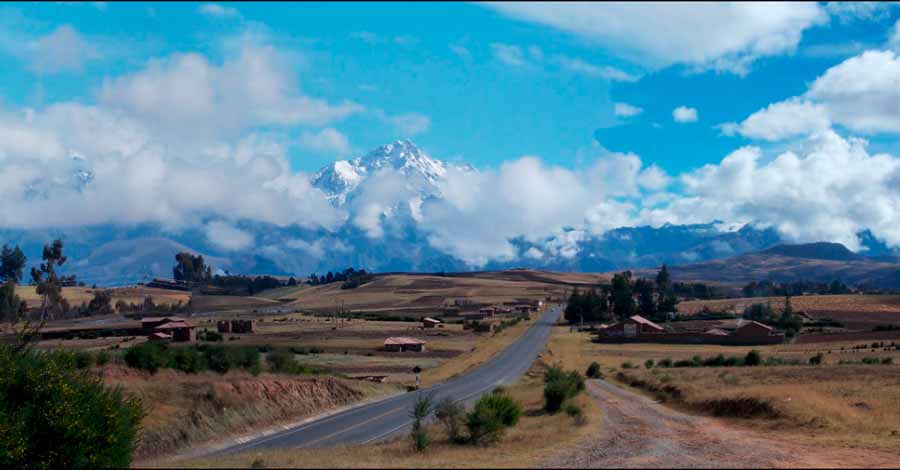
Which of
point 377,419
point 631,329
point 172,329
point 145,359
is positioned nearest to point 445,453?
point 377,419

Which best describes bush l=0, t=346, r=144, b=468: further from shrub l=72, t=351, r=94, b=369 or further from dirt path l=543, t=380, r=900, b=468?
dirt path l=543, t=380, r=900, b=468

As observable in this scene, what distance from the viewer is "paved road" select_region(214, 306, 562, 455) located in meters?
38.8

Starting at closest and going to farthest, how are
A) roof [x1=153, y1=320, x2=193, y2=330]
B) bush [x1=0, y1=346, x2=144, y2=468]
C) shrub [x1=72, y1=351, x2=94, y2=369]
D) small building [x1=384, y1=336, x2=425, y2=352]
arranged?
bush [x1=0, y1=346, x2=144, y2=468] → shrub [x1=72, y1=351, x2=94, y2=369] → small building [x1=384, y1=336, x2=425, y2=352] → roof [x1=153, y1=320, x2=193, y2=330]

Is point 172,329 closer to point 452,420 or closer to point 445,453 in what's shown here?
point 452,420

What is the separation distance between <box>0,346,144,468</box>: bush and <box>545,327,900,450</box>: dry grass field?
2747 cm

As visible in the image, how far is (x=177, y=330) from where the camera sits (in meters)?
111

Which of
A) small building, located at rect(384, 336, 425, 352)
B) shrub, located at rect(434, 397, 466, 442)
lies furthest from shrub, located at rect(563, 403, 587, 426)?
small building, located at rect(384, 336, 425, 352)

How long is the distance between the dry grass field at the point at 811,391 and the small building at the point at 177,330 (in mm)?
52562

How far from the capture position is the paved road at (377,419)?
38.8 meters

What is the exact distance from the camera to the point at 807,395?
41.9 m

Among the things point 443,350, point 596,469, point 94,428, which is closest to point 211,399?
point 94,428

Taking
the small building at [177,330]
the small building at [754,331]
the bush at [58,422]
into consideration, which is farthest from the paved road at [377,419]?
the small building at [177,330]

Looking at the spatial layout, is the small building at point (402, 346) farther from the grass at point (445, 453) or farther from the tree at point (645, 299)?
the tree at point (645, 299)

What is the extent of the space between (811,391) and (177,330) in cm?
8853
